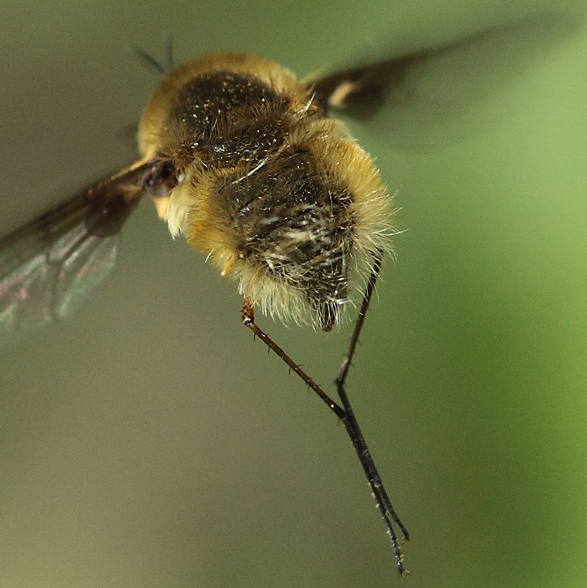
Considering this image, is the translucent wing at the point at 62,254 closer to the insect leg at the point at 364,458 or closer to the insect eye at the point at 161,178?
the insect eye at the point at 161,178

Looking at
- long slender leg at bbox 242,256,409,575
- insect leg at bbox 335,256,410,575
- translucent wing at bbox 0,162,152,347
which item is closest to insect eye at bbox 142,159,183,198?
translucent wing at bbox 0,162,152,347

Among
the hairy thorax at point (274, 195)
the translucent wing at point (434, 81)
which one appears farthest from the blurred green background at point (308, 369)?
the hairy thorax at point (274, 195)

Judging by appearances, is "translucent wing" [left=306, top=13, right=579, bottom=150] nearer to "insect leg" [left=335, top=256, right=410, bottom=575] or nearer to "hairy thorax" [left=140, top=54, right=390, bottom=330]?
"hairy thorax" [left=140, top=54, right=390, bottom=330]

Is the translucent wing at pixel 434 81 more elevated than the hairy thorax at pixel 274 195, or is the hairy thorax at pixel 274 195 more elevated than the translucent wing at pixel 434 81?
the translucent wing at pixel 434 81

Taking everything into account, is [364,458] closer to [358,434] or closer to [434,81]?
[358,434]

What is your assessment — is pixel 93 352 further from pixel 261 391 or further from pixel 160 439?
pixel 261 391

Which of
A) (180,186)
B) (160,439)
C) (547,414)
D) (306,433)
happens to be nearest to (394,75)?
(180,186)
